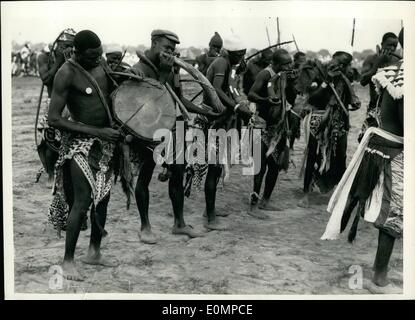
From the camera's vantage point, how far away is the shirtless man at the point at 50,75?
250 inches

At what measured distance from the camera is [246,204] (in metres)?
7.48

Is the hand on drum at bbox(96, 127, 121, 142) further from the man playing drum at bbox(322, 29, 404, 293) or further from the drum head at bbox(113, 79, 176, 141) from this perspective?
the man playing drum at bbox(322, 29, 404, 293)

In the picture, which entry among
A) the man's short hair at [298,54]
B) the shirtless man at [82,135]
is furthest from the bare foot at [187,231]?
the man's short hair at [298,54]

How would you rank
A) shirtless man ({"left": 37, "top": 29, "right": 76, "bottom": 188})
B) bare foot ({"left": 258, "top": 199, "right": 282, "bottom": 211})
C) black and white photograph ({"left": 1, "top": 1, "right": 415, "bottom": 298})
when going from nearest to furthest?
1. black and white photograph ({"left": 1, "top": 1, "right": 415, "bottom": 298})
2. shirtless man ({"left": 37, "top": 29, "right": 76, "bottom": 188})
3. bare foot ({"left": 258, "top": 199, "right": 282, "bottom": 211})

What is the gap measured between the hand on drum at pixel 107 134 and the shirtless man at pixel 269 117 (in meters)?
2.27

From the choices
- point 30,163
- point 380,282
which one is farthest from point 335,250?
point 30,163

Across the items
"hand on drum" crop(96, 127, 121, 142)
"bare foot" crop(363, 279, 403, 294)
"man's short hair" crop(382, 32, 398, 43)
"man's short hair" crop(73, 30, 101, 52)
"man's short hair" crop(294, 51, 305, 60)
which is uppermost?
"man's short hair" crop(382, 32, 398, 43)

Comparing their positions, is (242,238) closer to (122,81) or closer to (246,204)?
(246,204)

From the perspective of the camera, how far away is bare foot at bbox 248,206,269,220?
7.08 m

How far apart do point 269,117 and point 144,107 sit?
217 cm

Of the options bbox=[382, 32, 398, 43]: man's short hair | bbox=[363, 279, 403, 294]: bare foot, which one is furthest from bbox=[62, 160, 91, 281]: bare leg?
bbox=[382, 32, 398, 43]: man's short hair

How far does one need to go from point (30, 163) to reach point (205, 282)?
390 centimetres

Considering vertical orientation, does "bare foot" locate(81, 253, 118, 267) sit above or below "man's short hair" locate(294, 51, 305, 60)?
below

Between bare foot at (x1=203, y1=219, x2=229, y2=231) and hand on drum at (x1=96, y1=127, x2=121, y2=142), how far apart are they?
190 centimetres
